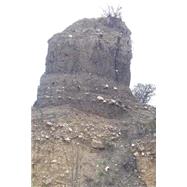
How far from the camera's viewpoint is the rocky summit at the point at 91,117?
1223 cm

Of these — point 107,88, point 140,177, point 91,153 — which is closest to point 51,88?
point 107,88

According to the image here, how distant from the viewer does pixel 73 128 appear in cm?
1298

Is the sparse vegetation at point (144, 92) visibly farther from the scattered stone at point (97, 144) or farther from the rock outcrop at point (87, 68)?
the scattered stone at point (97, 144)

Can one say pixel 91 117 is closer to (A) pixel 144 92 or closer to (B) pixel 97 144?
(B) pixel 97 144

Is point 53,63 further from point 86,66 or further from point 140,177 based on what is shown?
point 140,177

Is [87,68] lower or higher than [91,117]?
higher

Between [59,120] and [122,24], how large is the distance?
4.27 metres

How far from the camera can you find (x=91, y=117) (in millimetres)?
→ 13773

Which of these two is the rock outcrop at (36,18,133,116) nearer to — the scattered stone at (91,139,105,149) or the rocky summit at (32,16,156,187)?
the rocky summit at (32,16,156,187)

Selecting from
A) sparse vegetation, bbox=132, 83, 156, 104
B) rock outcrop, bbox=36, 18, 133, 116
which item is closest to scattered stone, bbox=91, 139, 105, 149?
rock outcrop, bbox=36, 18, 133, 116

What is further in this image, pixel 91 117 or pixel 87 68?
Answer: pixel 87 68

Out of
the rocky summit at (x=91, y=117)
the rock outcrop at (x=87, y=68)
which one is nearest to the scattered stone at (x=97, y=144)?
the rocky summit at (x=91, y=117)

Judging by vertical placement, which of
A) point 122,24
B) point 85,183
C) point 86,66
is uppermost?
point 122,24

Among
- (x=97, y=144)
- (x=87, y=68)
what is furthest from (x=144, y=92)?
(x=97, y=144)
